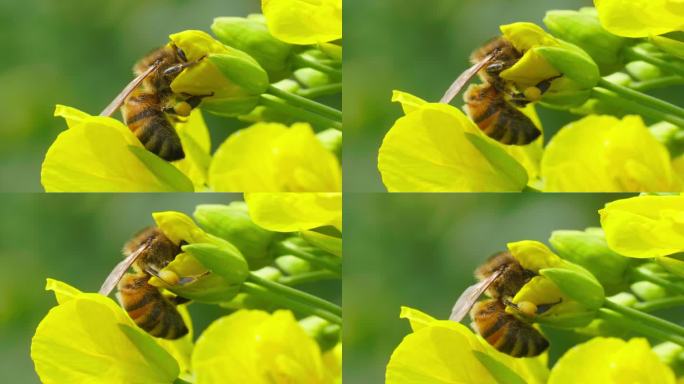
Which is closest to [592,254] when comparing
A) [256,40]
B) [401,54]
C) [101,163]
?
[401,54]

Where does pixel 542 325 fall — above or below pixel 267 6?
below

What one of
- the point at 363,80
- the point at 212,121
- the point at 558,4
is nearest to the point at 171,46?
the point at 212,121

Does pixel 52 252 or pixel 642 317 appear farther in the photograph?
pixel 52 252

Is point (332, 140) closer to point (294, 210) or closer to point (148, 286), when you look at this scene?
point (294, 210)

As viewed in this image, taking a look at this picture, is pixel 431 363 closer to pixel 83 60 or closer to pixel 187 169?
pixel 187 169

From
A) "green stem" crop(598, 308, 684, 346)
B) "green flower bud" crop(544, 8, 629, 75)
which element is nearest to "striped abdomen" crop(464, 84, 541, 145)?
"green flower bud" crop(544, 8, 629, 75)

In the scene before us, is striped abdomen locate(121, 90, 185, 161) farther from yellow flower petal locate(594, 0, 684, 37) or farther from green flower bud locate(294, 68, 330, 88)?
yellow flower petal locate(594, 0, 684, 37)
